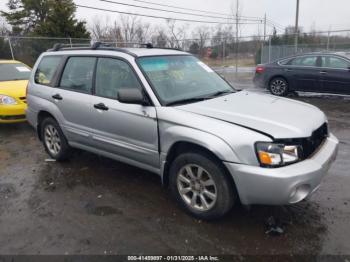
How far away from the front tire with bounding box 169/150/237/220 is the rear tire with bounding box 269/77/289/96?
26.3ft

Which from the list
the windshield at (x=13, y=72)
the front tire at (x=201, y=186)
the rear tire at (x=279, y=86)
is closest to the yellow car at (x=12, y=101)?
the windshield at (x=13, y=72)

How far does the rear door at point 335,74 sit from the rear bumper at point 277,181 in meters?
7.36

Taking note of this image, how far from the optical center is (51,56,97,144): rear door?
4.27 metres

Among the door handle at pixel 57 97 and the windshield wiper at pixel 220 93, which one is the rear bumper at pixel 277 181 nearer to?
the windshield wiper at pixel 220 93

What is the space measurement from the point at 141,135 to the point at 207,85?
3.74 ft

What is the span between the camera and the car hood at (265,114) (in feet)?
9.58

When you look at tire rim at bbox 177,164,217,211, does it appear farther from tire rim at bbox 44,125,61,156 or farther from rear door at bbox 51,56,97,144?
tire rim at bbox 44,125,61,156

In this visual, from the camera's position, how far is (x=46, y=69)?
5.14m

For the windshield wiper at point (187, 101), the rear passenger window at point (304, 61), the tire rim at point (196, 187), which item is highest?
the rear passenger window at point (304, 61)

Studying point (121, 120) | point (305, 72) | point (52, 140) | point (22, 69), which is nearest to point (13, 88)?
point (22, 69)

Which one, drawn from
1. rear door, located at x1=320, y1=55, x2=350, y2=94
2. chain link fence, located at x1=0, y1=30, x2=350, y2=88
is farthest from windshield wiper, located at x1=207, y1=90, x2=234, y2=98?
chain link fence, located at x1=0, y1=30, x2=350, y2=88

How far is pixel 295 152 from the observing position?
9.42 feet

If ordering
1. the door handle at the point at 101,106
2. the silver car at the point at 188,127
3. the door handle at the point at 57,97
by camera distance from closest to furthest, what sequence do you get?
1. the silver car at the point at 188,127
2. the door handle at the point at 101,106
3. the door handle at the point at 57,97

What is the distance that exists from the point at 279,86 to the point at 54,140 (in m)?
7.83
